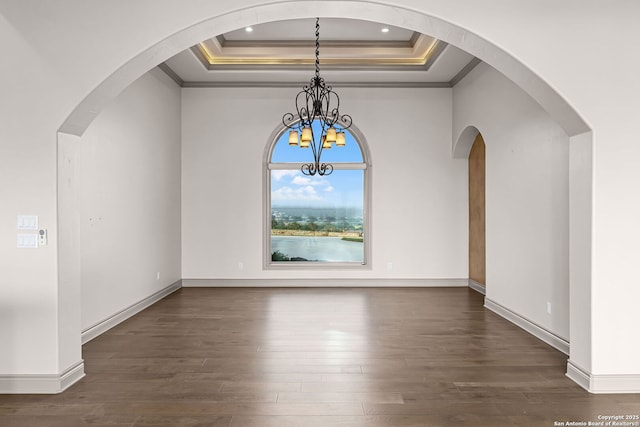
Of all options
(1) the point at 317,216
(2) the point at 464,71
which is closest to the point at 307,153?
(1) the point at 317,216

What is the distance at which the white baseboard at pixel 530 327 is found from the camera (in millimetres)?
4045

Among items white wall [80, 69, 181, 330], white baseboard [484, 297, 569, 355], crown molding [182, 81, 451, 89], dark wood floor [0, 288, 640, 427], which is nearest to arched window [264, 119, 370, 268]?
crown molding [182, 81, 451, 89]

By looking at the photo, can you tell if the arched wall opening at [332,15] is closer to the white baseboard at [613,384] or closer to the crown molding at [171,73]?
the white baseboard at [613,384]

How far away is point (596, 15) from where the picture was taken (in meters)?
3.14

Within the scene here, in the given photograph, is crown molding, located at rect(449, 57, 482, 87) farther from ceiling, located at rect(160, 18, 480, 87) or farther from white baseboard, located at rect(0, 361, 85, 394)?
white baseboard, located at rect(0, 361, 85, 394)

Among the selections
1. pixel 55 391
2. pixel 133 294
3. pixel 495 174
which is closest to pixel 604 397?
pixel 495 174

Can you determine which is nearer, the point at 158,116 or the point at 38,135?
the point at 38,135

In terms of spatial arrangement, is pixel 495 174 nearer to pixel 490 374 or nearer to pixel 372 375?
pixel 490 374

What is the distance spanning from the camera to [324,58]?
21.0ft

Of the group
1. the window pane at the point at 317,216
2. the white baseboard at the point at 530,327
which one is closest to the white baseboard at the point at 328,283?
the window pane at the point at 317,216

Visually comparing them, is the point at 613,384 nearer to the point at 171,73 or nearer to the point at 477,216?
the point at 477,216

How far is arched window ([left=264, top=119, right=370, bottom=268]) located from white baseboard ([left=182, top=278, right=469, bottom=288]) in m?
0.34

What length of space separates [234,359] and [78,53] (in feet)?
9.26

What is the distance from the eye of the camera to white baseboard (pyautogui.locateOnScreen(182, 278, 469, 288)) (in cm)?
719
